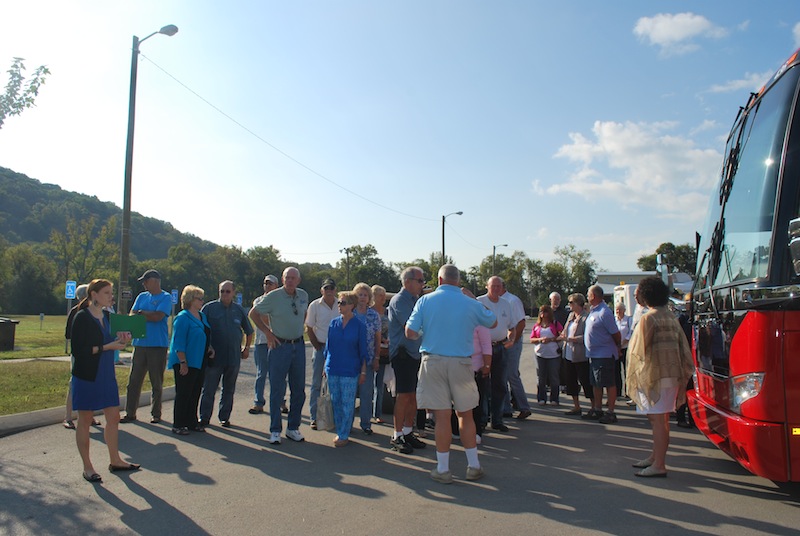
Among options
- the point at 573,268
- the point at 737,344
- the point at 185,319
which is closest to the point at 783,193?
the point at 737,344

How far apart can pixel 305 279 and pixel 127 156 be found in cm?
9512

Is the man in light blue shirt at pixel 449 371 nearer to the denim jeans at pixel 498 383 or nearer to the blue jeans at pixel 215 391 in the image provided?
the denim jeans at pixel 498 383

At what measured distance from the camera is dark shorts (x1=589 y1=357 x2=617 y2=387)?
27.5ft

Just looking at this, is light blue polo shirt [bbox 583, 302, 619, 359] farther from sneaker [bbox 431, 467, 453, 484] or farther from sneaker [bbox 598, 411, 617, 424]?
sneaker [bbox 431, 467, 453, 484]

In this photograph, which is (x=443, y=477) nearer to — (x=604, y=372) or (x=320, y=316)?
(x=320, y=316)

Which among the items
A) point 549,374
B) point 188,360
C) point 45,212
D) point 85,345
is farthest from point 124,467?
point 45,212

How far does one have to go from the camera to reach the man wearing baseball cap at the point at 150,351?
8.06 m

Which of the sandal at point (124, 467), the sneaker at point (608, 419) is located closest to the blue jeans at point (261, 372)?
the sandal at point (124, 467)

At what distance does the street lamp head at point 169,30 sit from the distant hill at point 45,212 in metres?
97.0

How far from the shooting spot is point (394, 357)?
697 cm

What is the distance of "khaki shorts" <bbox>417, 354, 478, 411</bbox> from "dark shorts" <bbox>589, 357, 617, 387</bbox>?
3646mm

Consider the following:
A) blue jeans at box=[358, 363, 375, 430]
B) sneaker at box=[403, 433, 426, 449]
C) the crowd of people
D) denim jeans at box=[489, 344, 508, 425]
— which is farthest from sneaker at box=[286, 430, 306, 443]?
denim jeans at box=[489, 344, 508, 425]

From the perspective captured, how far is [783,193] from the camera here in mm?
4266

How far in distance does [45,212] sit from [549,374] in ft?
393
